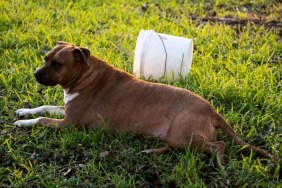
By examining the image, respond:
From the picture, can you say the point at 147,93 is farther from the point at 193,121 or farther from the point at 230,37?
the point at 230,37

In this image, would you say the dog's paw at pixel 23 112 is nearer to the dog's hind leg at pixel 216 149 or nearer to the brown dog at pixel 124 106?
the brown dog at pixel 124 106

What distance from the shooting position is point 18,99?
560 cm

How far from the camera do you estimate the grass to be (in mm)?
4191

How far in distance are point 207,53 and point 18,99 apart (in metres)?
2.71

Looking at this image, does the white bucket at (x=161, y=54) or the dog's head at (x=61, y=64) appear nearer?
the dog's head at (x=61, y=64)

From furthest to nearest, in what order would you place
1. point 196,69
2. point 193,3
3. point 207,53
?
point 193,3
point 207,53
point 196,69

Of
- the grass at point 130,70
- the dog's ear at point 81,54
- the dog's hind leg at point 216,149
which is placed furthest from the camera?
the dog's ear at point 81,54

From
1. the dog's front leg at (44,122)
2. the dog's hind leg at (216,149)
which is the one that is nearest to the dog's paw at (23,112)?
the dog's front leg at (44,122)

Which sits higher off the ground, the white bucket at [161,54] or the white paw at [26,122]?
the white bucket at [161,54]

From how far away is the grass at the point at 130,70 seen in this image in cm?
419

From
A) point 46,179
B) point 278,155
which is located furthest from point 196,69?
point 46,179

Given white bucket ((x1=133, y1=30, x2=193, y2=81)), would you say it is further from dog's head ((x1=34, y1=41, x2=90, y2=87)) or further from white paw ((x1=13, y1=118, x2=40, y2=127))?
white paw ((x1=13, y1=118, x2=40, y2=127))

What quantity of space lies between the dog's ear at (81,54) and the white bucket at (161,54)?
1.10m

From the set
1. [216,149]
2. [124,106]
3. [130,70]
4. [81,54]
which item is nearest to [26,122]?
[81,54]
